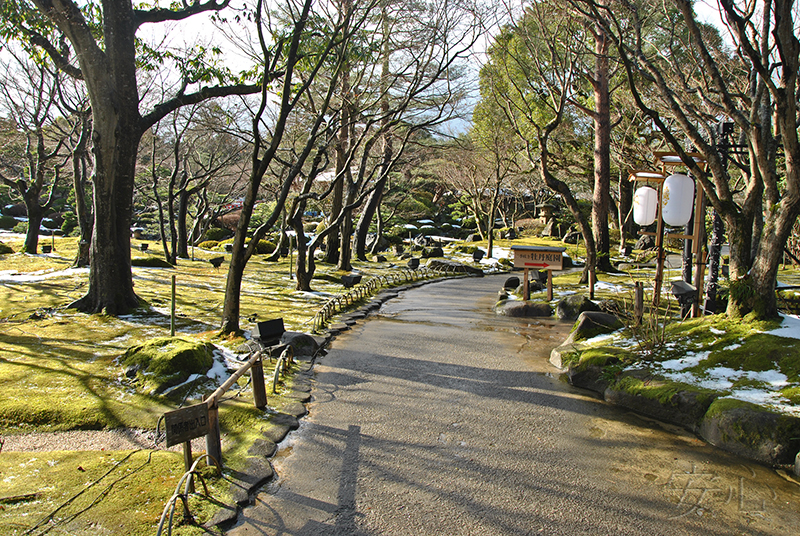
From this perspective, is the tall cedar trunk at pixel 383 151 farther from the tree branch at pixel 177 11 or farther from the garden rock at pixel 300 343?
the garden rock at pixel 300 343

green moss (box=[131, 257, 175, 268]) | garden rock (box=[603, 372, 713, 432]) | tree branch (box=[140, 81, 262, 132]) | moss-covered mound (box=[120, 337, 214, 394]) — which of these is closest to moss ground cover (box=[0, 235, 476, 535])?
moss-covered mound (box=[120, 337, 214, 394])

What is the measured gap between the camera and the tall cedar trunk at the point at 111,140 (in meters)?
8.96

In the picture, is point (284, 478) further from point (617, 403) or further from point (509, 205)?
point (509, 205)

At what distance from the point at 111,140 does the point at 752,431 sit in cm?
1038

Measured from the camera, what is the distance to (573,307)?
1157 centimetres

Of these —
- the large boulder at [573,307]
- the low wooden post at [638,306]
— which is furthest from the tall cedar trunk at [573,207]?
the low wooden post at [638,306]

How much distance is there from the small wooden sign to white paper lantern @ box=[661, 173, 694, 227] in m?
8.12

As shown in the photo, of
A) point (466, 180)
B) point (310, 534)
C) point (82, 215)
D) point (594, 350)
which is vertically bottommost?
point (310, 534)

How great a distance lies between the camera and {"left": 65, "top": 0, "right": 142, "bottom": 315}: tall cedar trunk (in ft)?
29.4

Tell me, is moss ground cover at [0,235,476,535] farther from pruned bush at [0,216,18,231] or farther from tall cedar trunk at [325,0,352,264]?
pruned bush at [0,216,18,231]

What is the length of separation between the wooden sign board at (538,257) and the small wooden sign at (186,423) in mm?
10179

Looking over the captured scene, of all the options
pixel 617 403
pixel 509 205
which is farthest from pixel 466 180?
pixel 617 403

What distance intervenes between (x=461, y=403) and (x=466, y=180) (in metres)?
28.0

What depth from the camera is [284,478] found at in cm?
427
